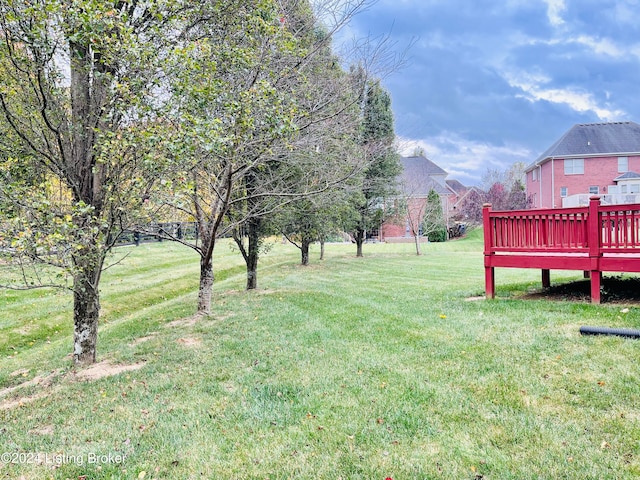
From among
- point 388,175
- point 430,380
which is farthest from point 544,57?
point 430,380

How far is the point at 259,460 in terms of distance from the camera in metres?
2.40

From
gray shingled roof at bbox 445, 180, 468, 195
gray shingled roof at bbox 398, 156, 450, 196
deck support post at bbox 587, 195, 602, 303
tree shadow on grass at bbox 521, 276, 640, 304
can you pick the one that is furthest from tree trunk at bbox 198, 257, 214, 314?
gray shingled roof at bbox 445, 180, 468, 195

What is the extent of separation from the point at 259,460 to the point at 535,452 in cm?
168

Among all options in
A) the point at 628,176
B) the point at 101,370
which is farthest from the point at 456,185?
the point at 101,370

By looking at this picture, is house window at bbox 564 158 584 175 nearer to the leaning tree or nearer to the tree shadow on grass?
the tree shadow on grass

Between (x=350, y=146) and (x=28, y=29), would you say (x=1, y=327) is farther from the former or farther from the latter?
(x=350, y=146)

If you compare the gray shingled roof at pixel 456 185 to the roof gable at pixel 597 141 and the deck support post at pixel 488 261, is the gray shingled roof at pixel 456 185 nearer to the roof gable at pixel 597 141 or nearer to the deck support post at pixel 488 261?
the roof gable at pixel 597 141

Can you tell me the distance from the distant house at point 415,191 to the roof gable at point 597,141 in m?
8.23

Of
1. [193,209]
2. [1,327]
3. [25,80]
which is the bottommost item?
[1,327]

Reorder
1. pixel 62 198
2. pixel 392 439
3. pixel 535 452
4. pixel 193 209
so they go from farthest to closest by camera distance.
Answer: pixel 193 209 → pixel 62 198 → pixel 392 439 → pixel 535 452

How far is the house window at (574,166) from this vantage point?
27.9 metres

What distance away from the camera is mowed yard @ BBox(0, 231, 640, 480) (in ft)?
7.73

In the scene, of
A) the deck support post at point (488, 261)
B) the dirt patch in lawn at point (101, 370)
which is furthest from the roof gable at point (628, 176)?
the dirt patch in lawn at point (101, 370)

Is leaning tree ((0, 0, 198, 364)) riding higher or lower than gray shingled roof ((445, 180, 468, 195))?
lower
